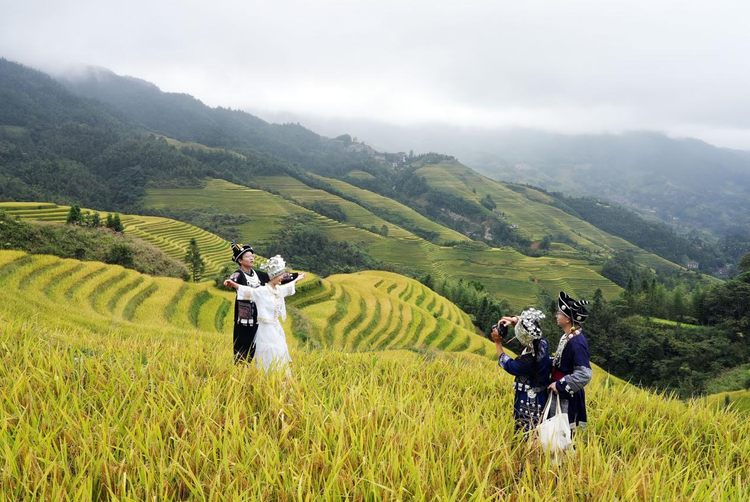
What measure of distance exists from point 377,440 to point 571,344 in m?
1.87

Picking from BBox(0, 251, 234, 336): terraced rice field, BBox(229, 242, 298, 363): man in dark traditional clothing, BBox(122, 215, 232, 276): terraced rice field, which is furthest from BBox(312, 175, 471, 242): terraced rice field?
BBox(229, 242, 298, 363): man in dark traditional clothing

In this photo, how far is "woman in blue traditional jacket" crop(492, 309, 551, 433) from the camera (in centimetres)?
291

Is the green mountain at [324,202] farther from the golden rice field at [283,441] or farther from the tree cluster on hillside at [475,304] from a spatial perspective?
the golden rice field at [283,441]

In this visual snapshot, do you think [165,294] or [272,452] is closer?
[272,452]

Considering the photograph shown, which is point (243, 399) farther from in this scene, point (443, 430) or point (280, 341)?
point (280, 341)

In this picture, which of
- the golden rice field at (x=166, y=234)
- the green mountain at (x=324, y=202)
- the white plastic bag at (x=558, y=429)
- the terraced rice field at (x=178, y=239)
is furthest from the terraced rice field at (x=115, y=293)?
the green mountain at (x=324, y=202)

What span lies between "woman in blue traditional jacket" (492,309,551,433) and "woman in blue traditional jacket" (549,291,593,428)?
0.12 m

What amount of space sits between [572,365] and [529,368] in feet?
1.14

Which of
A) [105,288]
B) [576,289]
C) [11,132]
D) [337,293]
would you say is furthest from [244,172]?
[105,288]

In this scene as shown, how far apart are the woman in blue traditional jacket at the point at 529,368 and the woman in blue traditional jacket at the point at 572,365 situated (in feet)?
0.39

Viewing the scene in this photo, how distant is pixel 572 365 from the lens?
9.88 feet

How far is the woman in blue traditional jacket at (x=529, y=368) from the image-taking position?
2906mm

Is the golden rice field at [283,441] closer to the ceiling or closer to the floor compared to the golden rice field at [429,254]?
closer to the ceiling

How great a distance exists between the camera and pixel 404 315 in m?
27.2
